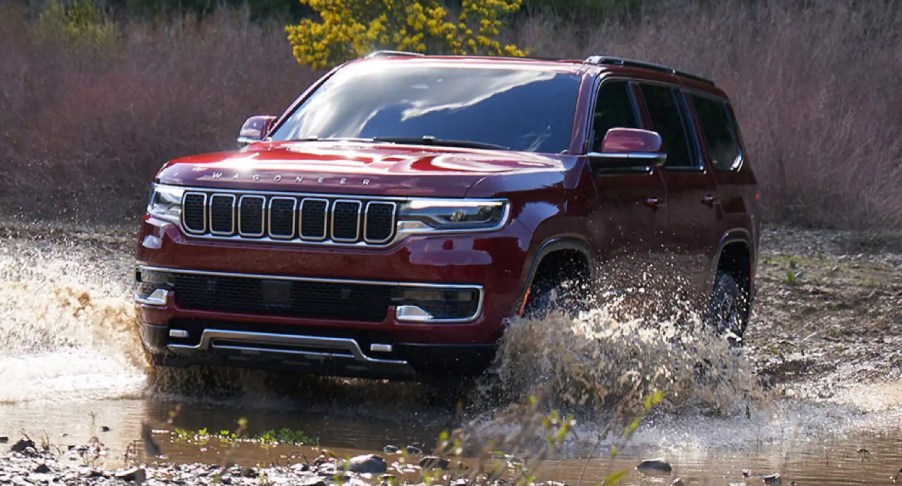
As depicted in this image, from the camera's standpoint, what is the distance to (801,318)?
12.7 metres

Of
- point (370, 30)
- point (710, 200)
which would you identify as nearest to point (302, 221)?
point (710, 200)

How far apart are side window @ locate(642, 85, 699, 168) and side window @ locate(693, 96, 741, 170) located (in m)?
0.25

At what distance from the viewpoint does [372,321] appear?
706 centimetres

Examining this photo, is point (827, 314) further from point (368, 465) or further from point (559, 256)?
point (368, 465)

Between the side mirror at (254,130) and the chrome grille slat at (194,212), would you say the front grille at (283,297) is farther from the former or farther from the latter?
the side mirror at (254,130)

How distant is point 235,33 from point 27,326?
13.6 meters

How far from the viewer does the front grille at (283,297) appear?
23.2 feet

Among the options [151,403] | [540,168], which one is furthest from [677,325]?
[151,403]

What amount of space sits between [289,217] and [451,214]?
696 mm

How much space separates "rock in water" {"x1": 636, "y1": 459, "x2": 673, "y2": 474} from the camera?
642cm

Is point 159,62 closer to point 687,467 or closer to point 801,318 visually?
point 801,318

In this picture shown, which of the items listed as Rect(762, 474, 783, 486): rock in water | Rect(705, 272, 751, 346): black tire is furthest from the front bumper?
Rect(705, 272, 751, 346): black tire

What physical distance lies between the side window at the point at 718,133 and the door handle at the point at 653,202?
109 centimetres

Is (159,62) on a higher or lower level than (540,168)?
lower
